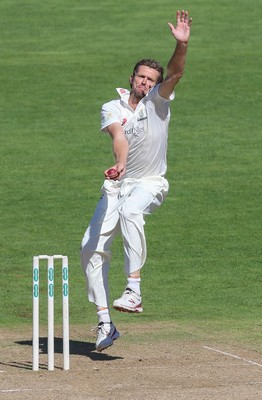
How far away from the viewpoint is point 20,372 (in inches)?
396

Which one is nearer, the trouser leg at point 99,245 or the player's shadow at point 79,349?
the player's shadow at point 79,349

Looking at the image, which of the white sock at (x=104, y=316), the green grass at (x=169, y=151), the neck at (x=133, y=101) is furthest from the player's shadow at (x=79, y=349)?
the neck at (x=133, y=101)

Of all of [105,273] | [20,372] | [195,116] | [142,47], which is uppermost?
[142,47]

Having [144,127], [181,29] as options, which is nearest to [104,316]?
[144,127]

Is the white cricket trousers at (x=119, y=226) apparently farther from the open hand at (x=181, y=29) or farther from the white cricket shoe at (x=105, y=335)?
the open hand at (x=181, y=29)

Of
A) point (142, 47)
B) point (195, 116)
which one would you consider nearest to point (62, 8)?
point (142, 47)

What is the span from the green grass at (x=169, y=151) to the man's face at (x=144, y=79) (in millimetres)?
2530

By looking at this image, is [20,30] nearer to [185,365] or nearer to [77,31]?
[77,31]

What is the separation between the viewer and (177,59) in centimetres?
Answer: 1055

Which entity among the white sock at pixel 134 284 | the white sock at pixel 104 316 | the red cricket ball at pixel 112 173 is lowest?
the white sock at pixel 104 316

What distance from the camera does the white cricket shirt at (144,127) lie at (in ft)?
36.0

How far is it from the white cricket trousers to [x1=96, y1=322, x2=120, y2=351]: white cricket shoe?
243 mm

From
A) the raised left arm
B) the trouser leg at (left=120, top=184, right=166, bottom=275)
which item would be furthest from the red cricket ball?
the raised left arm

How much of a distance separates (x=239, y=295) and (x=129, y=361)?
3.59m
